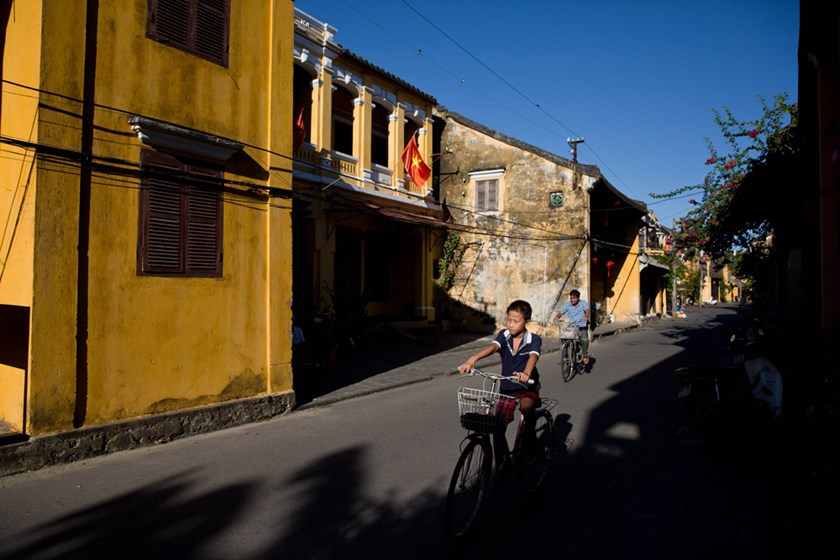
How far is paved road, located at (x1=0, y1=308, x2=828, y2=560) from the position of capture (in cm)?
400

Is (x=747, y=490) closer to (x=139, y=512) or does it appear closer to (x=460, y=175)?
(x=139, y=512)

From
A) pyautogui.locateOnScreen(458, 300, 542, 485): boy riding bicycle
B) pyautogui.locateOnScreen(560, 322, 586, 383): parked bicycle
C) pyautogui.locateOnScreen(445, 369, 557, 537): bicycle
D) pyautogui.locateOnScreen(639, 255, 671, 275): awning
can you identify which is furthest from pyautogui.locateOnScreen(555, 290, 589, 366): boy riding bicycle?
pyautogui.locateOnScreen(639, 255, 671, 275): awning

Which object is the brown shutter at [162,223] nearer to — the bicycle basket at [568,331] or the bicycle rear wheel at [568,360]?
the bicycle rear wheel at [568,360]

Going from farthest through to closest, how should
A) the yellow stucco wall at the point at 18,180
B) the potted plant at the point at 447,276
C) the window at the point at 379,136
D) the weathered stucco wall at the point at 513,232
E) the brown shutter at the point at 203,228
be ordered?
the potted plant at the point at 447,276 < the weathered stucco wall at the point at 513,232 < the window at the point at 379,136 < the brown shutter at the point at 203,228 < the yellow stucco wall at the point at 18,180

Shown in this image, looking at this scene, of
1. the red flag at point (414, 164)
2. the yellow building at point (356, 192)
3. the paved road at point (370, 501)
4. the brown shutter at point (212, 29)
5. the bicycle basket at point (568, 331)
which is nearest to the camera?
the paved road at point (370, 501)

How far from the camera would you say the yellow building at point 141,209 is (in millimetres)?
5816

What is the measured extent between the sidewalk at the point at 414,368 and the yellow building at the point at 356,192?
1424mm

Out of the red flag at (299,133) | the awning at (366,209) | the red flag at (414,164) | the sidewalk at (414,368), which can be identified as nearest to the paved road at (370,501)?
the sidewalk at (414,368)

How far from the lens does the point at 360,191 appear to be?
16.2m

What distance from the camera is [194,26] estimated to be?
7340 mm

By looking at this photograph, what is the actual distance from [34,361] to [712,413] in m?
7.58

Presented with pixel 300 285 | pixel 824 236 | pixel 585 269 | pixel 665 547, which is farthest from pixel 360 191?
pixel 665 547

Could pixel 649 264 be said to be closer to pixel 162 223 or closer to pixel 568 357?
pixel 568 357

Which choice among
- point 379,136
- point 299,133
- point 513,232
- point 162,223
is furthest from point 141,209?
point 513,232
